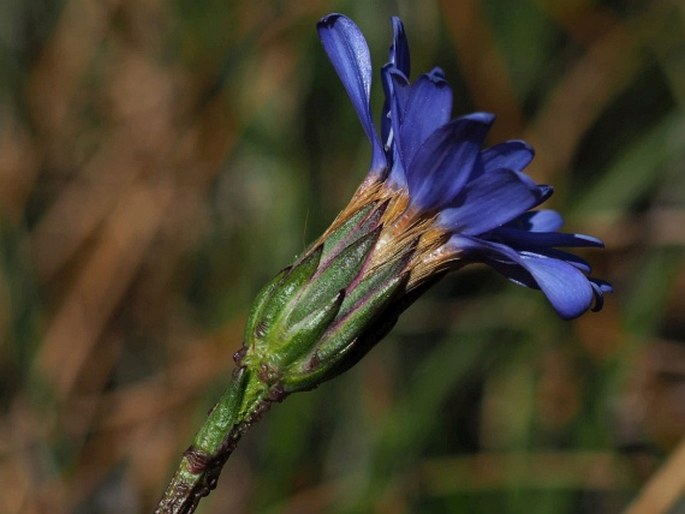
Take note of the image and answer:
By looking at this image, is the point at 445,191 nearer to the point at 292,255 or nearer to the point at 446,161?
the point at 446,161

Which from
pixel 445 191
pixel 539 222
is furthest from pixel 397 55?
pixel 539 222

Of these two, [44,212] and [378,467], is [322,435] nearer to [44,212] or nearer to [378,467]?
[378,467]

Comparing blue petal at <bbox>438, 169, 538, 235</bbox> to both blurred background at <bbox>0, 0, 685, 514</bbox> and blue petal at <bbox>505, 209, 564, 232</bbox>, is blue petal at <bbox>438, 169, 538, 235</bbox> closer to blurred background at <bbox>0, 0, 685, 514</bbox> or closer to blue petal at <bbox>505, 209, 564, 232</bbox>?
blue petal at <bbox>505, 209, 564, 232</bbox>

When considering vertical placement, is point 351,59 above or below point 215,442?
above

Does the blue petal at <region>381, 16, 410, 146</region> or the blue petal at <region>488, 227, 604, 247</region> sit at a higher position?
the blue petal at <region>381, 16, 410, 146</region>

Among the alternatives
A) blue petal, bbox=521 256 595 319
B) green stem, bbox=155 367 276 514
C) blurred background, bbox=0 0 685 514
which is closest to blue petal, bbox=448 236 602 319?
blue petal, bbox=521 256 595 319

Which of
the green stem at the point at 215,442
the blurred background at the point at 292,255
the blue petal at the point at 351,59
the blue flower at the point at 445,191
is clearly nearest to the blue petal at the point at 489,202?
the blue flower at the point at 445,191

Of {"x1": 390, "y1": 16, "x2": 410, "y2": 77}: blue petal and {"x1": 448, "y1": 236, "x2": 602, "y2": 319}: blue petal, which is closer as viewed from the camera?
{"x1": 448, "y1": 236, "x2": 602, "y2": 319}: blue petal
